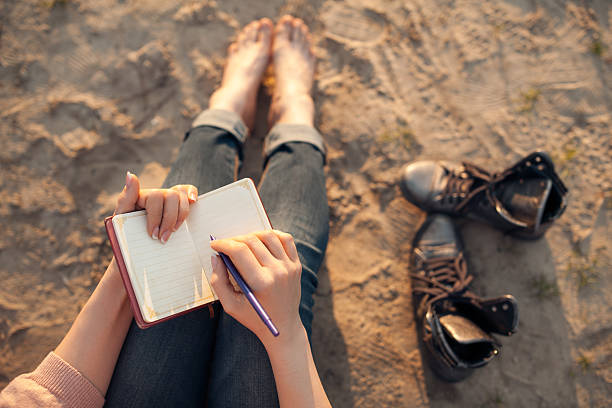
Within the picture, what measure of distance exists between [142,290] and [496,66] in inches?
77.9

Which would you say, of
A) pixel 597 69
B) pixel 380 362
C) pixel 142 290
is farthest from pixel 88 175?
pixel 597 69

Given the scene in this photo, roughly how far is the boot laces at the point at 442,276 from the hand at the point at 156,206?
115 centimetres

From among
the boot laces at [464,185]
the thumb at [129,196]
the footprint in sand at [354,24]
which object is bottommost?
the boot laces at [464,185]

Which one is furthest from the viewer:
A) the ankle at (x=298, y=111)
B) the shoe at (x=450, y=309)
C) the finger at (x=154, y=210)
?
the ankle at (x=298, y=111)

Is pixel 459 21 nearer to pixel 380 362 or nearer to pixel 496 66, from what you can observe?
pixel 496 66

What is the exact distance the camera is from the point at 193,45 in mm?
1838

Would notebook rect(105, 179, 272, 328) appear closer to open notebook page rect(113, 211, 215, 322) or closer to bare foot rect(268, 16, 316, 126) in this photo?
open notebook page rect(113, 211, 215, 322)

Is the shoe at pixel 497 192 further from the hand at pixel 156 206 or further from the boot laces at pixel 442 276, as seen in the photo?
the hand at pixel 156 206

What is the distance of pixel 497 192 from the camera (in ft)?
5.33

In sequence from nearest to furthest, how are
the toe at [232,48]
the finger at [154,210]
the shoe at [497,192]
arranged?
the finger at [154,210], the shoe at [497,192], the toe at [232,48]

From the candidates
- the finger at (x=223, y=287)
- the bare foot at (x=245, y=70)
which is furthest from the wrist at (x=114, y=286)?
the bare foot at (x=245, y=70)

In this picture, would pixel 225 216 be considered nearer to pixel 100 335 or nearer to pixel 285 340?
pixel 285 340

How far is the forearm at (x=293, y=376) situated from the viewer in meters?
0.86

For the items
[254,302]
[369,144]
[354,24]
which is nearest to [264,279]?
[254,302]
